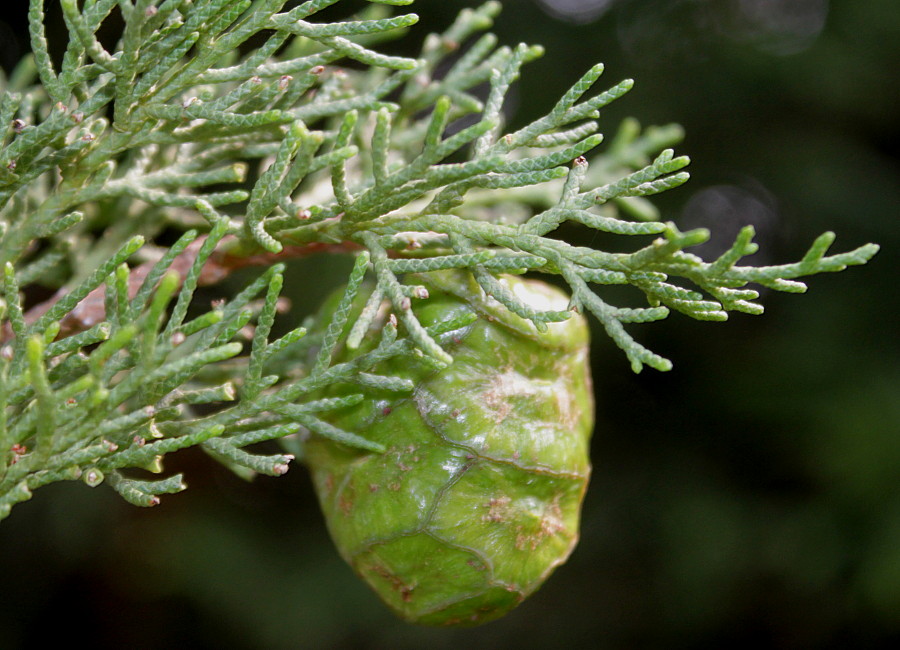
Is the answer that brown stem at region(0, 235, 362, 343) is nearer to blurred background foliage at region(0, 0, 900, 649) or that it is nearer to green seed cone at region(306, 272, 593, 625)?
green seed cone at region(306, 272, 593, 625)

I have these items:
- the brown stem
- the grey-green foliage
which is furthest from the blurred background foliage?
the grey-green foliage

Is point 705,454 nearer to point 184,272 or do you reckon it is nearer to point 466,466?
point 466,466

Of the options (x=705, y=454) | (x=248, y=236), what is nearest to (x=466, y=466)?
(x=248, y=236)

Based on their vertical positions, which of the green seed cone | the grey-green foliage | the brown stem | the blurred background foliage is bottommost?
the blurred background foliage

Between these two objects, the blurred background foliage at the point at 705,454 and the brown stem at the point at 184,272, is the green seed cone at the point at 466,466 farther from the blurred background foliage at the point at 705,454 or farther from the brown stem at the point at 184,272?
the blurred background foliage at the point at 705,454

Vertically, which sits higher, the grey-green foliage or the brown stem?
the grey-green foliage

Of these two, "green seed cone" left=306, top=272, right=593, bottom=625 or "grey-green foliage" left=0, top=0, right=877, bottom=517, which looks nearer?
"grey-green foliage" left=0, top=0, right=877, bottom=517
